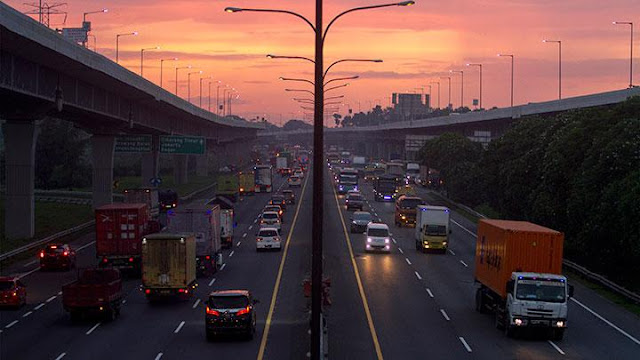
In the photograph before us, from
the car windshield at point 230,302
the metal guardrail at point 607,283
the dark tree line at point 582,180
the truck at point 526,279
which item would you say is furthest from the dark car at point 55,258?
the metal guardrail at point 607,283

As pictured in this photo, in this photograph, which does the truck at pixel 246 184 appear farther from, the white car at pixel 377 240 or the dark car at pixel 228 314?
the dark car at pixel 228 314

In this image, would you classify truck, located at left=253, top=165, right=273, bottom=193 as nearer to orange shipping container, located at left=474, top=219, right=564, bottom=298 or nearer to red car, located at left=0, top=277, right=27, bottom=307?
red car, located at left=0, top=277, right=27, bottom=307

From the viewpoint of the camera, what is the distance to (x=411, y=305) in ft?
146

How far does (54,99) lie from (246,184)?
66.7 meters

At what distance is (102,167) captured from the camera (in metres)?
91.4

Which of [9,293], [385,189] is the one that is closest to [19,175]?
[9,293]

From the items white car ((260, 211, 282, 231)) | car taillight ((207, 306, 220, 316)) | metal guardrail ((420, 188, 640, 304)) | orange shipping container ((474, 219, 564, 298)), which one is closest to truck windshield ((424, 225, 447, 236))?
metal guardrail ((420, 188, 640, 304))

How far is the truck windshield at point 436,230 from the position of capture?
67125 millimetres

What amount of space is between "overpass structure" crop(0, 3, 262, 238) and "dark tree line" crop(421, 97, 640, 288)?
2959cm

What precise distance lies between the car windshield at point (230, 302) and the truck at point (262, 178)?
→ 95.5m

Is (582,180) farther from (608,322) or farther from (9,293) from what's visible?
(9,293)

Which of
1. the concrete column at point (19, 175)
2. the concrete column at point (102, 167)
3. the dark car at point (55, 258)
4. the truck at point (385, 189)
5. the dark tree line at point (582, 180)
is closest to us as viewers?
the dark tree line at point (582, 180)

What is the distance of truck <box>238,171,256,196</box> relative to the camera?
12719 cm

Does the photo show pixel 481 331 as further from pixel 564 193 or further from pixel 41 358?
pixel 564 193
